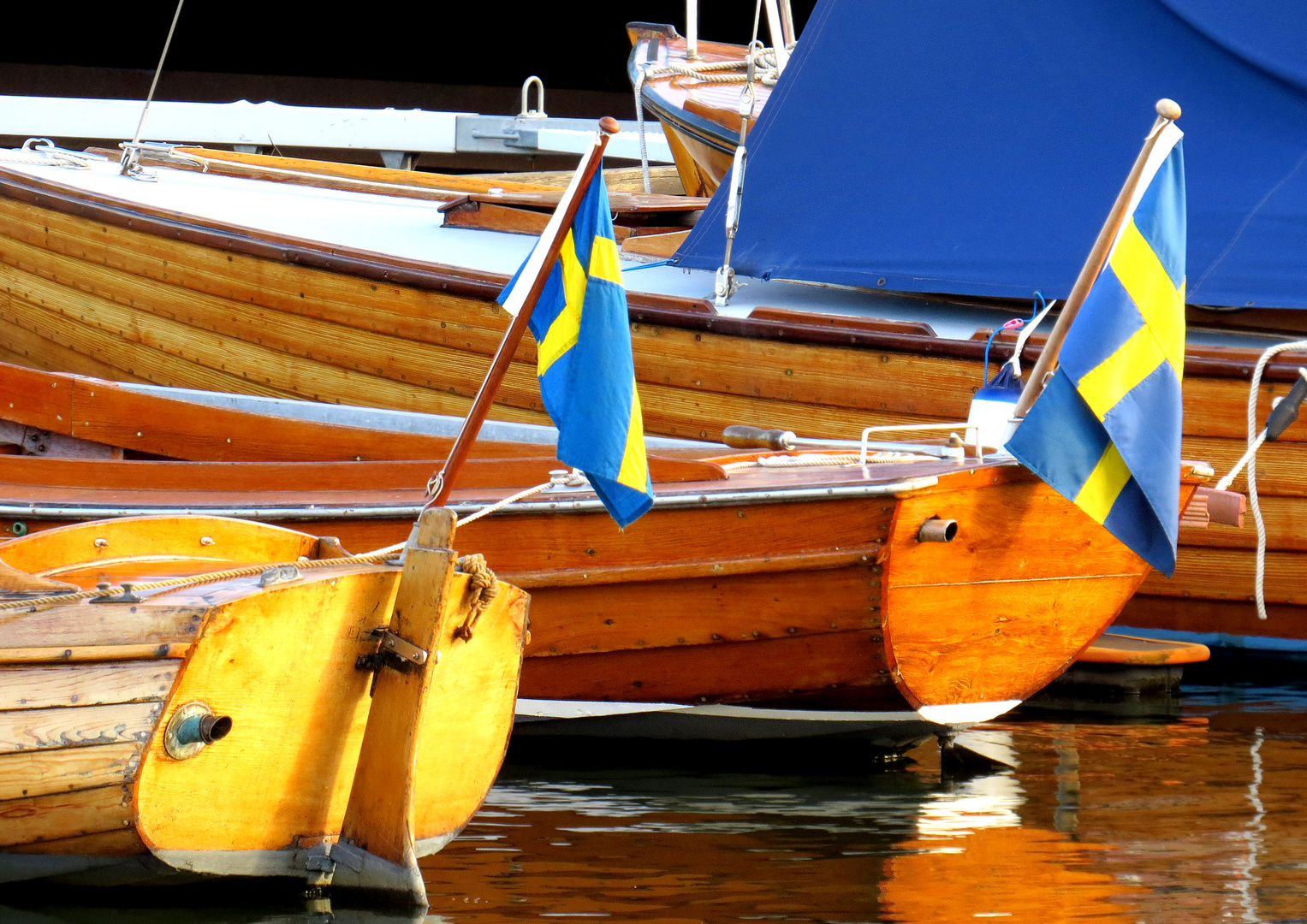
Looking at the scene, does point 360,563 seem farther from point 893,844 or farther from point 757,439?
point 757,439

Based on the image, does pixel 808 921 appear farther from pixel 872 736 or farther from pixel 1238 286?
pixel 1238 286

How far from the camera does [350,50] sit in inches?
831

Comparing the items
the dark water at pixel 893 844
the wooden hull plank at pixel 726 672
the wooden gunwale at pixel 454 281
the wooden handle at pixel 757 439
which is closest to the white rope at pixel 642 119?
the wooden gunwale at pixel 454 281

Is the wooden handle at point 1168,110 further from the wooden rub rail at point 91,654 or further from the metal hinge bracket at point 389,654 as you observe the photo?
the wooden rub rail at point 91,654

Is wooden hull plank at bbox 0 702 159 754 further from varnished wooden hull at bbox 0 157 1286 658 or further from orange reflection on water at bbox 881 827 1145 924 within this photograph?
varnished wooden hull at bbox 0 157 1286 658

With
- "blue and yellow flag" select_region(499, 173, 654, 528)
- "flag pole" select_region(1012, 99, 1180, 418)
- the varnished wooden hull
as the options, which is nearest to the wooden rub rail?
"blue and yellow flag" select_region(499, 173, 654, 528)

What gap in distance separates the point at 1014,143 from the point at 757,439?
1.76 m

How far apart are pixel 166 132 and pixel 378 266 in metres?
8.40

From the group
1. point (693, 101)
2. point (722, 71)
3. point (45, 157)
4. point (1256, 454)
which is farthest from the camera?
point (722, 71)

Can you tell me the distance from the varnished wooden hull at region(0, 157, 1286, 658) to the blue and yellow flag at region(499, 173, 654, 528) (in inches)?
92.4

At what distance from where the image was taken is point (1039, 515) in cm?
469

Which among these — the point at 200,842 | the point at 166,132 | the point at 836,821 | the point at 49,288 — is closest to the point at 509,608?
the point at 200,842

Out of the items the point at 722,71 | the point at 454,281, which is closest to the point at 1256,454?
the point at 454,281

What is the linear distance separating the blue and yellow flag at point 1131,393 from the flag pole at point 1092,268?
34mm
